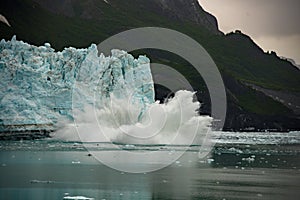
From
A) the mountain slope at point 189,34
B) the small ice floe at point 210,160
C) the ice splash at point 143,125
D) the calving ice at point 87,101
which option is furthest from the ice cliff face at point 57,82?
the mountain slope at point 189,34

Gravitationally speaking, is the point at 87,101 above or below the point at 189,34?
below

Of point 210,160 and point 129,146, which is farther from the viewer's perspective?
point 129,146

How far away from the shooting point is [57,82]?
3775 cm

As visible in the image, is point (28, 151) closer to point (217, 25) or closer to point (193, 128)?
point (193, 128)

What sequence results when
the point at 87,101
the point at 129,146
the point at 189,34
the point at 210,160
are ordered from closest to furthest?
the point at 210,160 < the point at 129,146 < the point at 87,101 < the point at 189,34

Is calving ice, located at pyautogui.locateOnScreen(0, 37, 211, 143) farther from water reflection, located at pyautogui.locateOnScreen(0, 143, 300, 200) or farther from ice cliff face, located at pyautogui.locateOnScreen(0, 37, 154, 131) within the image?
water reflection, located at pyautogui.locateOnScreen(0, 143, 300, 200)

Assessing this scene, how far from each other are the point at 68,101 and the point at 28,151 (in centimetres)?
722

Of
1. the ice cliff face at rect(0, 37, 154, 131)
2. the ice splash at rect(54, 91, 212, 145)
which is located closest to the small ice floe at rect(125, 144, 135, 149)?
the ice splash at rect(54, 91, 212, 145)

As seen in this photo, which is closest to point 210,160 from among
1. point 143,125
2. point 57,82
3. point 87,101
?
point 143,125

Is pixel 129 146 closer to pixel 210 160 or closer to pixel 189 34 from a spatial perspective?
pixel 210 160

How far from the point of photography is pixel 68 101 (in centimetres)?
3744

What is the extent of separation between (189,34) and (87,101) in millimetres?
91239

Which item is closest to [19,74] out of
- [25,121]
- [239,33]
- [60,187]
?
[25,121]

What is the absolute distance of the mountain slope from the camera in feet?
286
